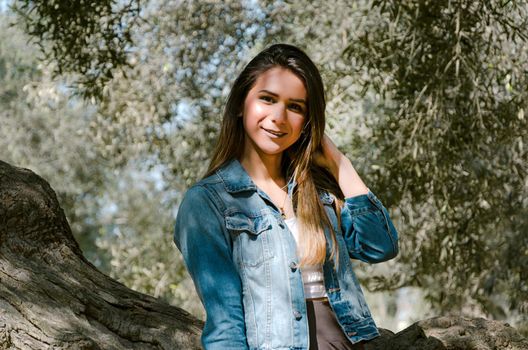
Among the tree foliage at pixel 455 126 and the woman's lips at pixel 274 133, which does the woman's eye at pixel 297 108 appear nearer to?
the woman's lips at pixel 274 133

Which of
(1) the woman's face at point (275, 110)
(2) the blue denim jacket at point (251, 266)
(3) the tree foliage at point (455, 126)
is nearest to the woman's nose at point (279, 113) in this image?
(1) the woman's face at point (275, 110)

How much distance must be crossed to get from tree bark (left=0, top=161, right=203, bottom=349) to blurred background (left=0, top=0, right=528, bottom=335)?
293cm

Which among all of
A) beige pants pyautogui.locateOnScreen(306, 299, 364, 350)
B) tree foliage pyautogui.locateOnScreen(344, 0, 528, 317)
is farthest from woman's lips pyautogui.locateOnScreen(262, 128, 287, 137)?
tree foliage pyautogui.locateOnScreen(344, 0, 528, 317)

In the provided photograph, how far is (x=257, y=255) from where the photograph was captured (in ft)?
8.77

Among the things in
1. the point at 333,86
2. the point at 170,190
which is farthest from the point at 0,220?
the point at 170,190

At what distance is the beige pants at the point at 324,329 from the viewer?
2.70 metres

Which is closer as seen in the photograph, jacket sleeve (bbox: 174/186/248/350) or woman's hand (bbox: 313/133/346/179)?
jacket sleeve (bbox: 174/186/248/350)

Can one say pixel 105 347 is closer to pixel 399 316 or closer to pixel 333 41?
pixel 333 41

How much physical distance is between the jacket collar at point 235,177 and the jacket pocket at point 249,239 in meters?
0.11

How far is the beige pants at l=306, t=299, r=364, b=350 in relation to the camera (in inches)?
106

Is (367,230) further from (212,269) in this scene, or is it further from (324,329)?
(212,269)

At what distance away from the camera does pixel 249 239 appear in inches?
106

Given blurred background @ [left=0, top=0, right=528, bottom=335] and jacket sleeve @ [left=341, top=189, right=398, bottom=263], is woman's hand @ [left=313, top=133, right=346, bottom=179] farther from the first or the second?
blurred background @ [left=0, top=0, right=528, bottom=335]

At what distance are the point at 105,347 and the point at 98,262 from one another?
20418mm
